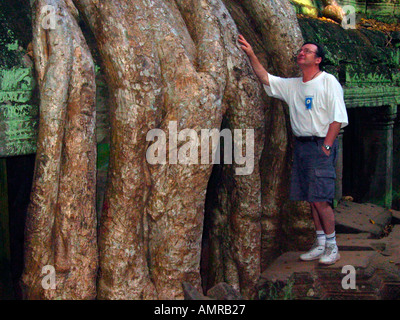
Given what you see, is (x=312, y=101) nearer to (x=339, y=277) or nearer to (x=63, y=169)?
(x=339, y=277)

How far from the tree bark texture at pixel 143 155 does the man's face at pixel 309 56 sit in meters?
0.36

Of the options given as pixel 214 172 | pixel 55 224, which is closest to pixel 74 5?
pixel 55 224

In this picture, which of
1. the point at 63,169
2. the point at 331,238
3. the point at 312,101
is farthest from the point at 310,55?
the point at 63,169

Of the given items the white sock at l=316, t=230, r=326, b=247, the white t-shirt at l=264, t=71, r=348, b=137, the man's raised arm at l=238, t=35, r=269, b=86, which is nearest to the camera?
the white t-shirt at l=264, t=71, r=348, b=137

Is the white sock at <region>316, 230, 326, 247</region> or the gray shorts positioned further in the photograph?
the white sock at <region>316, 230, 326, 247</region>

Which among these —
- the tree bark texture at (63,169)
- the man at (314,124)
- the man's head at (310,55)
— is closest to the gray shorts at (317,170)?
the man at (314,124)

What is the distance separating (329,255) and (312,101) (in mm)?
1128

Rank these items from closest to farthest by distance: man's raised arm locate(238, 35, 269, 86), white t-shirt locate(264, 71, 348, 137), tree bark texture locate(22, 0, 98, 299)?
tree bark texture locate(22, 0, 98, 299) < white t-shirt locate(264, 71, 348, 137) < man's raised arm locate(238, 35, 269, 86)

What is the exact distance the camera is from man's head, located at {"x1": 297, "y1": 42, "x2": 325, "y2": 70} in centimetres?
409

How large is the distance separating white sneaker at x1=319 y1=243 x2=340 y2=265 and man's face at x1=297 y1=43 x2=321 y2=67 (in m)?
1.33

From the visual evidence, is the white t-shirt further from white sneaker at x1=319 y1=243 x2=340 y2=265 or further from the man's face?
white sneaker at x1=319 y1=243 x2=340 y2=265

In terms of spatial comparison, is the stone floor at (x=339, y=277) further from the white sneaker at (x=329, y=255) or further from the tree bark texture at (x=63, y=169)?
the tree bark texture at (x=63, y=169)

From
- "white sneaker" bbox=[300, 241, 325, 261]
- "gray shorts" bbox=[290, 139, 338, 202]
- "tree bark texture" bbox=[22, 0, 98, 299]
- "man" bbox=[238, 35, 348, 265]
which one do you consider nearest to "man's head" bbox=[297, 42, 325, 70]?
"man" bbox=[238, 35, 348, 265]

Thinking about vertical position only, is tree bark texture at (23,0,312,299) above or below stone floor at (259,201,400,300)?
above
